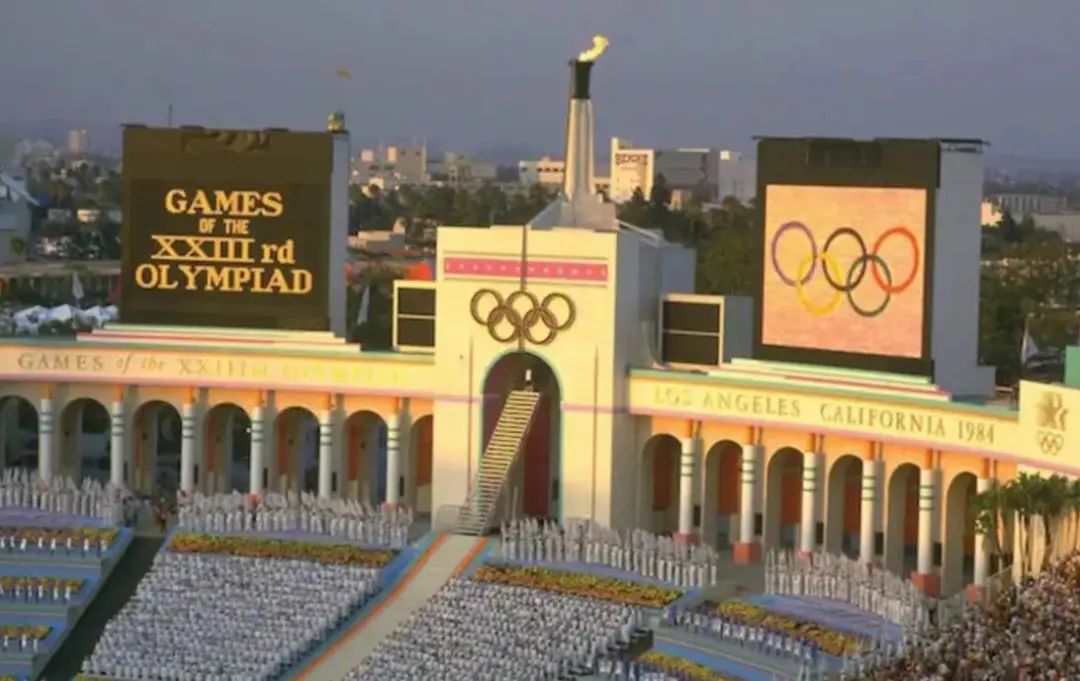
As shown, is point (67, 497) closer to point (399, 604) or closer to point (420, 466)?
point (420, 466)

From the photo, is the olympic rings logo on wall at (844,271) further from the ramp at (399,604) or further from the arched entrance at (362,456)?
the arched entrance at (362,456)

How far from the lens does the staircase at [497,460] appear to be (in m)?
59.0

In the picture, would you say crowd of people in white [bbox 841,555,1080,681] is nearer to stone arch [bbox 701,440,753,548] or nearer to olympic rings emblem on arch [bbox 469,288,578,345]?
stone arch [bbox 701,440,753,548]

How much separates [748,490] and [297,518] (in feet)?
35.0

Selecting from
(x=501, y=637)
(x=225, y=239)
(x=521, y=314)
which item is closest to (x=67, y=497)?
(x=225, y=239)

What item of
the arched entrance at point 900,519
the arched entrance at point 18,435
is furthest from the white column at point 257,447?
the arched entrance at point 900,519

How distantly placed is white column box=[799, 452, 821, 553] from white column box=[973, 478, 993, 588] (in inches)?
165

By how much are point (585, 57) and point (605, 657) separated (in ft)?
54.3

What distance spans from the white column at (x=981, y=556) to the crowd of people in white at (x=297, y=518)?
13.5 meters

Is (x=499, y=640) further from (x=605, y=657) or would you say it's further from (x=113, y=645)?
(x=113, y=645)

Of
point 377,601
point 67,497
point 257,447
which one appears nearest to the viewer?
point 377,601

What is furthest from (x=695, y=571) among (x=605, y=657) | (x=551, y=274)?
(x=551, y=274)

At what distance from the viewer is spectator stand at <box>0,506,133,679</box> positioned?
5403cm

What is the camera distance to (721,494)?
6019 cm
